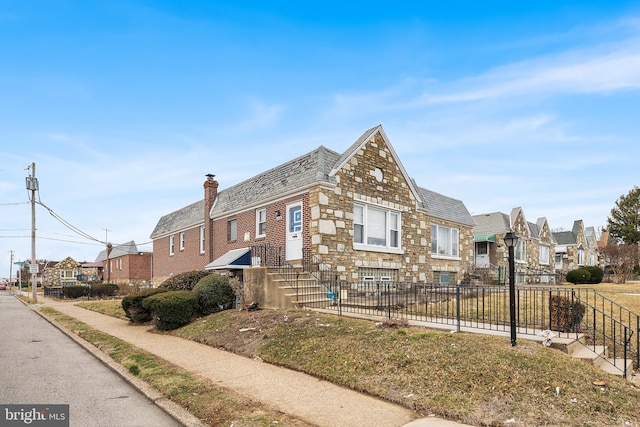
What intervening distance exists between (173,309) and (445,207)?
57.9 feet

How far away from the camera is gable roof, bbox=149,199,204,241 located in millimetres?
26028

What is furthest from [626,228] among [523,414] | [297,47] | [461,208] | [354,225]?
[523,414]

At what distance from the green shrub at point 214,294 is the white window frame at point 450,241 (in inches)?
493

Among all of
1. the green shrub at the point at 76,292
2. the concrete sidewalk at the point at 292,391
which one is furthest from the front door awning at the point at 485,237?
the green shrub at the point at 76,292

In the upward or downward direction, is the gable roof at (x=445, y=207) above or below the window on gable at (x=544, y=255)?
above

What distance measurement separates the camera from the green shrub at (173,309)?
538 inches

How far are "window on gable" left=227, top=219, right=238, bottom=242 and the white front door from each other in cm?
470

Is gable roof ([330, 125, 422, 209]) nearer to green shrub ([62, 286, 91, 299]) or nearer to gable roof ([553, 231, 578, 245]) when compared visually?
green shrub ([62, 286, 91, 299])

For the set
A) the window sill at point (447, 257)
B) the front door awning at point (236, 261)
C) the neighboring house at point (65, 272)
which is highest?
the front door awning at point (236, 261)

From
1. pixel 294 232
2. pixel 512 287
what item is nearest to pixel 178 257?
pixel 294 232

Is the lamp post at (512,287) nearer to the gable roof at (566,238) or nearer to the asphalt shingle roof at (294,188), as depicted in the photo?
the asphalt shingle roof at (294,188)

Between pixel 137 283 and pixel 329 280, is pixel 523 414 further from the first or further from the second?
pixel 137 283

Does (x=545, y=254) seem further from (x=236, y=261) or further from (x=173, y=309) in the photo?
(x=173, y=309)

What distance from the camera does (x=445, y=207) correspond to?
1026 inches
